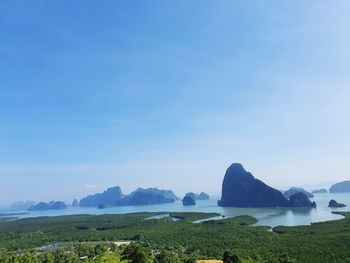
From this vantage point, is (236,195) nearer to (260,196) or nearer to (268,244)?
(260,196)

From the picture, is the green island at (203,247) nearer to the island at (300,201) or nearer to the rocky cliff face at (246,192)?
the island at (300,201)

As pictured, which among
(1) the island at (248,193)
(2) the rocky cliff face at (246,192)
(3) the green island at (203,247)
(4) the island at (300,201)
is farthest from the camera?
(2) the rocky cliff face at (246,192)

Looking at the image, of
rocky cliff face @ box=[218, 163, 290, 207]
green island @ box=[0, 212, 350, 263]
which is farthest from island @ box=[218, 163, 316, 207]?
green island @ box=[0, 212, 350, 263]

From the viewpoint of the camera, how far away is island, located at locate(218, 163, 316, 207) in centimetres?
13464

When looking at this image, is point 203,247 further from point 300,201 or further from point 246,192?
point 246,192

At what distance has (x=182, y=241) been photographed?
186ft

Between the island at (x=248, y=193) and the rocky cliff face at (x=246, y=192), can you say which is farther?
the rocky cliff face at (x=246, y=192)

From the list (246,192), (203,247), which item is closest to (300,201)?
(246,192)

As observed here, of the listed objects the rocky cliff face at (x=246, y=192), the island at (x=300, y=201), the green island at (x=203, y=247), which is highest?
the rocky cliff face at (x=246, y=192)

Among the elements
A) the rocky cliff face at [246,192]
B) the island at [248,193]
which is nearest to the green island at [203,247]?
the island at [248,193]

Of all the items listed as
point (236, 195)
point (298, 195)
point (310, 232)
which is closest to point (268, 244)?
point (310, 232)

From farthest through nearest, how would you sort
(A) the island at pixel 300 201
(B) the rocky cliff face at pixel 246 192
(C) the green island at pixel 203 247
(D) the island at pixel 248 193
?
(B) the rocky cliff face at pixel 246 192 < (D) the island at pixel 248 193 < (A) the island at pixel 300 201 < (C) the green island at pixel 203 247

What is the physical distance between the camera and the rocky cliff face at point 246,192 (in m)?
139

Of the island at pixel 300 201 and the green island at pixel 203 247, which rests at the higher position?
the island at pixel 300 201
